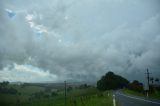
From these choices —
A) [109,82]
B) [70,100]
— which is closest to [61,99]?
[70,100]

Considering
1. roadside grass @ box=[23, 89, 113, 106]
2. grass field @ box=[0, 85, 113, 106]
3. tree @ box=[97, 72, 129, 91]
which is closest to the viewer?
roadside grass @ box=[23, 89, 113, 106]

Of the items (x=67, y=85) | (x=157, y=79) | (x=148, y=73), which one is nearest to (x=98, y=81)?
(x=157, y=79)

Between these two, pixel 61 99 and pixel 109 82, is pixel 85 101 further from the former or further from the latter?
pixel 109 82

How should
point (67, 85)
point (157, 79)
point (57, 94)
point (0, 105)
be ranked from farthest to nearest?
point (157, 79) → point (57, 94) → point (0, 105) → point (67, 85)

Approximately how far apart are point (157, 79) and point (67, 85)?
103 metres

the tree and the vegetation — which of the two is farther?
the tree

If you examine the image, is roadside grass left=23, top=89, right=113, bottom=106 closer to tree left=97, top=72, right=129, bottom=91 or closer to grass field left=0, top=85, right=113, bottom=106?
grass field left=0, top=85, right=113, bottom=106

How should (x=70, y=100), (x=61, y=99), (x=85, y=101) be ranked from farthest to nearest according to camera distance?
(x=61, y=99), (x=70, y=100), (x=85, y=101)

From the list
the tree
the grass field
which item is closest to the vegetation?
the grass field

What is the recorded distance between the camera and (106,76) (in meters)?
129

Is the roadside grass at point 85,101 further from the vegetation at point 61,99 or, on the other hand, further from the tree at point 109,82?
the tree at point 109,82

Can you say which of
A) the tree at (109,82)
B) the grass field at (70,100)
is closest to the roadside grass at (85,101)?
the grass field at (70,100)

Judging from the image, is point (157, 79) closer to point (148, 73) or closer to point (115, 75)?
point (115, 75)

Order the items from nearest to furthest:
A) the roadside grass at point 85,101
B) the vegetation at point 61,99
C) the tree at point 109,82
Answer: the roadside grass at point 85,101, the vegetation at point 61,99, the tree at point 109,82
